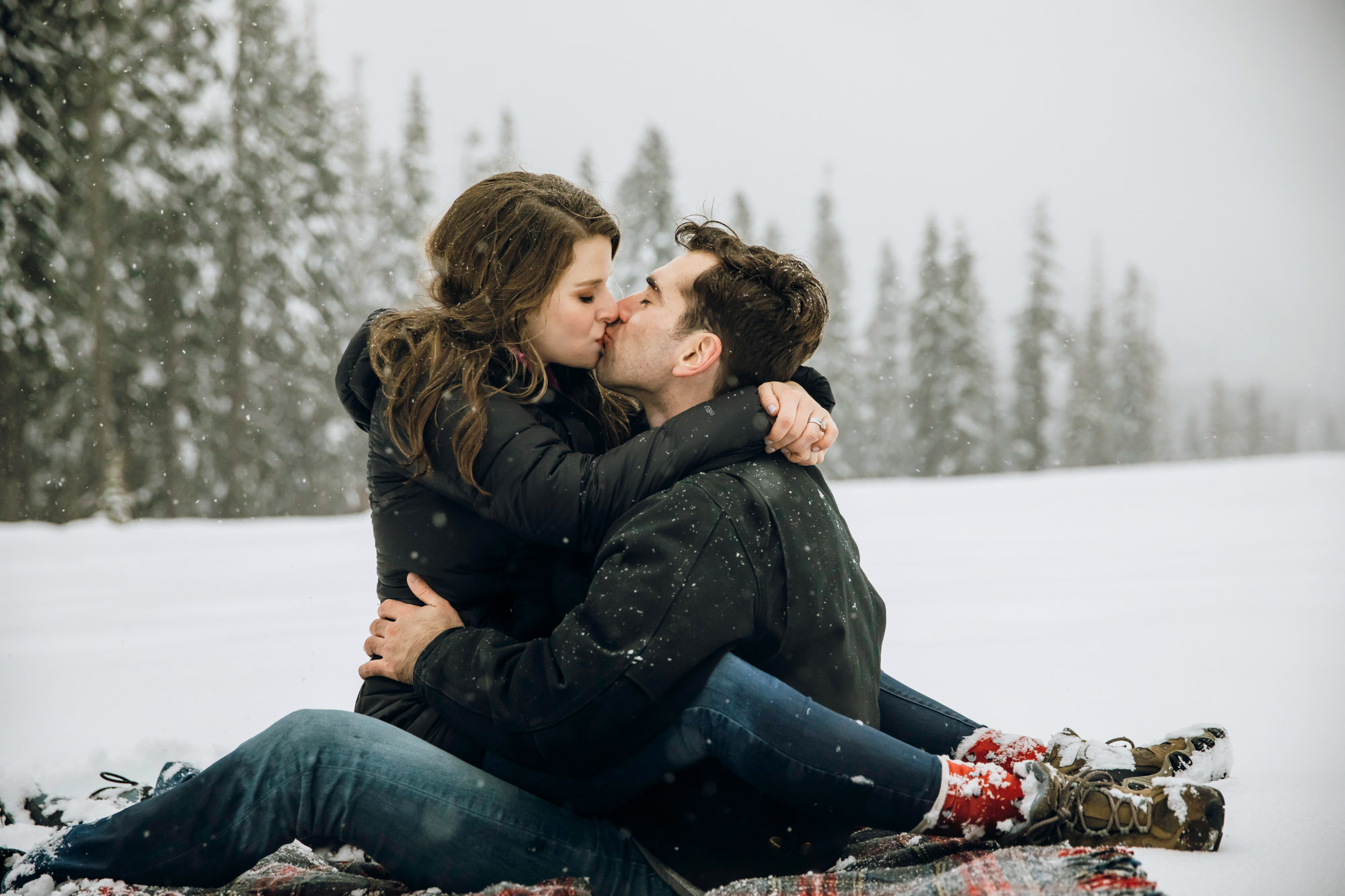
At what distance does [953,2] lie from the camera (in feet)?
226

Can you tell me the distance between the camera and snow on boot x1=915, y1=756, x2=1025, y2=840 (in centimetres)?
229

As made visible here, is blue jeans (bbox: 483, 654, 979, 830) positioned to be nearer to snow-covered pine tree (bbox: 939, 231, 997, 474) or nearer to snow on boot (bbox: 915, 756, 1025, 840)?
snow on boot (bbox: 915, 756, 1025, 840)

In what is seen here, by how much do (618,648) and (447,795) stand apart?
588mm

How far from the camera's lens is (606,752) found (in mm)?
2223

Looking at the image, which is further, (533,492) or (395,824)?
(533,492)

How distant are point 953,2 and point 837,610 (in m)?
77.9

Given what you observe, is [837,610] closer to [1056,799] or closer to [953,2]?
[1056,799]

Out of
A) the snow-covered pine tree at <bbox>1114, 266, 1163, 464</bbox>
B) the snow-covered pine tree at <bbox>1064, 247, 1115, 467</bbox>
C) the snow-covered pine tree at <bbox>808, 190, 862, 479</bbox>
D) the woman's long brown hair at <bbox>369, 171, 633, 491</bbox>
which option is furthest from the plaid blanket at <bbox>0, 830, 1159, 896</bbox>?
the snow-covered pine tree at <bbox>1114, 266, 1163, 464</bbox>

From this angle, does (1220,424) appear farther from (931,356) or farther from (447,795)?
(447,795)

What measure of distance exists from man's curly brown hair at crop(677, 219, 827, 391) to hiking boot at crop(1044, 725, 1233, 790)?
5.09 feet

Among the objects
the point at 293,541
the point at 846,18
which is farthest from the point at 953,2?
the point at 293,541

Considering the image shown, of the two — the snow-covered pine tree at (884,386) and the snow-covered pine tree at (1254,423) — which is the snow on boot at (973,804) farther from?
the snow-covered pine tree at (1254,423)

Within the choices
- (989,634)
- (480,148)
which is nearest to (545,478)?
(989,634)

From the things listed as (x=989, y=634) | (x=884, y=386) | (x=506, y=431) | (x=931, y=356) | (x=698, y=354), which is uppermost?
→ (x=931, y=356)
